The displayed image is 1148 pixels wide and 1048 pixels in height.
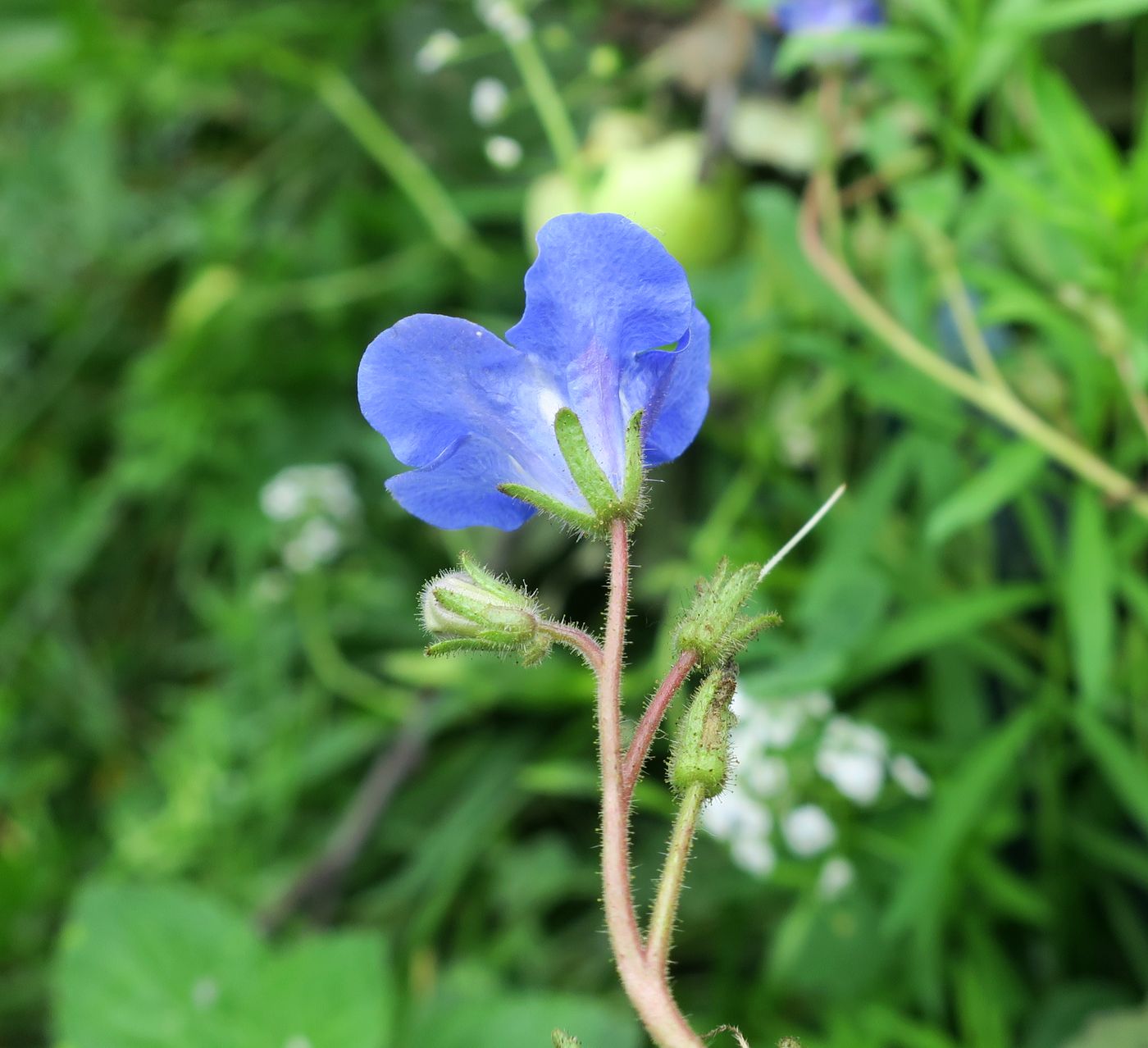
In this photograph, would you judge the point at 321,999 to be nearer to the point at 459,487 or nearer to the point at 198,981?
the point at 198,981

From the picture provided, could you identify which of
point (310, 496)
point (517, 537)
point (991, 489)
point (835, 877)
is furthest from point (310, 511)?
point (991, 489)

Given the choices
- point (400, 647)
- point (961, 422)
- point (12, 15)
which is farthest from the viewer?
point (12, 15)

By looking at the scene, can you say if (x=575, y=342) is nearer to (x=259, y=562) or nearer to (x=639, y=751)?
(x=639, y=751)

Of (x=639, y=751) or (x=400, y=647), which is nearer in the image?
(x=639, y=751)

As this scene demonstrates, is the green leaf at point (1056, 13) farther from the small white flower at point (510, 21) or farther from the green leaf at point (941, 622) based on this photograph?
the small white flower at point (510, 21)

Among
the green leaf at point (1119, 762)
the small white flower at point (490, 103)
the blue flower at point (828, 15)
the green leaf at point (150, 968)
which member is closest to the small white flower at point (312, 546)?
the green leaf at point (150, 968)

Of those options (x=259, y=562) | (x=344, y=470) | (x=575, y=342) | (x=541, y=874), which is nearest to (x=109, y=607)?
(x=259, y=562)

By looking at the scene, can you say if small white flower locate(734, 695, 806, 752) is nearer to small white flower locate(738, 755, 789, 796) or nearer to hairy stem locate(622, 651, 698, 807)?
small white flower locate(738, 755, 789, 796)
